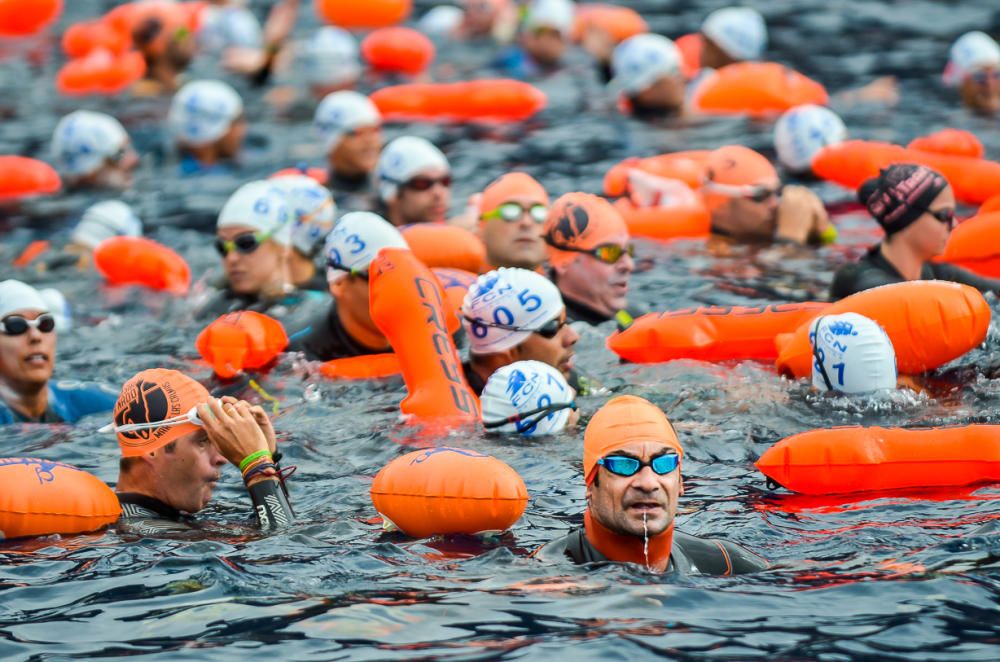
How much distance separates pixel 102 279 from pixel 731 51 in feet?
30.5

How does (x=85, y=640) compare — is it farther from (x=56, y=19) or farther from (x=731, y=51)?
(x=56, y=19)

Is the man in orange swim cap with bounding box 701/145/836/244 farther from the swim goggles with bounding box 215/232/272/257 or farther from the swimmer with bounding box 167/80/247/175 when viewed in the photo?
the swimmer with bounding box 167/80/247/175

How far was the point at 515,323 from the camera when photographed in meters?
9.98

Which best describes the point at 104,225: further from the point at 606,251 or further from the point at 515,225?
the point at 606,251

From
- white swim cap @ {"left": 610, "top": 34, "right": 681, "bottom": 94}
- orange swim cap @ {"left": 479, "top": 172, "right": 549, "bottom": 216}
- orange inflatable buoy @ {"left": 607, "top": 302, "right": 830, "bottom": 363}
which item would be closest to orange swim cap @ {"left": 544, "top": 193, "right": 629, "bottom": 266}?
orange swim cap @ {"left": 479, "top": 172, "right": 549, "bottom": 216}

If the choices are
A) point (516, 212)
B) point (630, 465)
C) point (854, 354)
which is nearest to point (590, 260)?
point (516, 212)

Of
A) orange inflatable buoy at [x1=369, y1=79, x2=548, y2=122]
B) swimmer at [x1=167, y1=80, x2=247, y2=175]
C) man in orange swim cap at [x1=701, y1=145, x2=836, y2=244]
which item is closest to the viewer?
man in orange swim cap at [x1=701, y1=145, x2=836, y2=244]

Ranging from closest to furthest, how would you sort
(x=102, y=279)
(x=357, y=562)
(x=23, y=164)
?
(x=357, y=562) → (x=102, y=279) → (x=23, y=164)

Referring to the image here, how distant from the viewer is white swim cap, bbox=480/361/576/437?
9312 millimetres

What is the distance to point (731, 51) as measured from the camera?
20062 millimetres

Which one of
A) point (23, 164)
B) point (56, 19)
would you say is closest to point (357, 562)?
point (23, 164)

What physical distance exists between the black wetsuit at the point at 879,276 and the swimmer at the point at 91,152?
9.09 meters

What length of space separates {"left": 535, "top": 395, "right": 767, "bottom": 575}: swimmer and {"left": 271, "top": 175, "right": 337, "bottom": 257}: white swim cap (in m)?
6.40

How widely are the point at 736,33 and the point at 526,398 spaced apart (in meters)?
11.8
